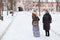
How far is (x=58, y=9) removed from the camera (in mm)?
113688

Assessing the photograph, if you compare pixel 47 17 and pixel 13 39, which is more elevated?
pixel 47 17

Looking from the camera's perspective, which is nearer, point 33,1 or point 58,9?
point 58,9

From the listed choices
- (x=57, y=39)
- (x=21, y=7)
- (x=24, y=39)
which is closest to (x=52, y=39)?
(x=57, y=39)

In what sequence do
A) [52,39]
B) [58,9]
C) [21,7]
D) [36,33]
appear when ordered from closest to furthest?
1. [52,39]
2. [36,33]
3. [58,9]
4. [21,7]

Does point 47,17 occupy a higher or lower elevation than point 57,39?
higher

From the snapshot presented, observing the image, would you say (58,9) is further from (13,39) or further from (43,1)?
(13,39)

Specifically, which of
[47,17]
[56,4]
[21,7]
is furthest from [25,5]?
[47,17]

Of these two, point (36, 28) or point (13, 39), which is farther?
point (36, 28)

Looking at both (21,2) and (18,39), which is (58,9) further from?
(18,39)

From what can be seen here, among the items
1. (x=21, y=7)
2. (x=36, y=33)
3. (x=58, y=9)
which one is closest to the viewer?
(x=36, y=33)

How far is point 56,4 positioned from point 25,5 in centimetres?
1583

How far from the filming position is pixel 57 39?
14.5 meters

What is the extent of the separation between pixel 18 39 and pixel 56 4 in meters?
113

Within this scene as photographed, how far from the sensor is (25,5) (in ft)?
415
